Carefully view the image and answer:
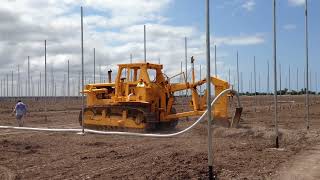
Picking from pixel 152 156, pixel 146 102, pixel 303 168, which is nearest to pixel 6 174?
pixel 152 156

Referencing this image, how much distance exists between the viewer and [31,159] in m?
13.2

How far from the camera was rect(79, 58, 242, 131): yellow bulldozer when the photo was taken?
67.0ft

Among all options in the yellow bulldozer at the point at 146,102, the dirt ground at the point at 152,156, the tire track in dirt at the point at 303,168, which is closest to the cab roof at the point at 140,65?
the yellow bulldozer at the point at 146,102

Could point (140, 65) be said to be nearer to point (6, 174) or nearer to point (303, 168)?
point (6, 174)

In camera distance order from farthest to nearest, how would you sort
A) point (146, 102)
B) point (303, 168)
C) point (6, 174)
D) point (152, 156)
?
point (146, 102), point (152, 156), point (6, 174), point (303, 168)

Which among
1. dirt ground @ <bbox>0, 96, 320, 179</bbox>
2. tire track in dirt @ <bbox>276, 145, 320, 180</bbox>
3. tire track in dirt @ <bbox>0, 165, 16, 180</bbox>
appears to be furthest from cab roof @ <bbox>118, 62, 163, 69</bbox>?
tire track in dirt @ <bbox>0, 165, 16, 180</bbox>

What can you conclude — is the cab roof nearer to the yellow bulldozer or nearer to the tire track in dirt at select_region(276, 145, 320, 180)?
the yellow bulldozer

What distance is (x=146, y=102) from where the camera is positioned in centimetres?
2047

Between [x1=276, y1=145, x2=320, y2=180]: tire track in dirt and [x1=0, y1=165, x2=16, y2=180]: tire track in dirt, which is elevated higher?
[x1=276, y1=145, x2=320, y2=180]: tire track in dirt

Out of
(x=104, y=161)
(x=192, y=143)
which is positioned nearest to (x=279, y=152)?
(x=192, y=143)

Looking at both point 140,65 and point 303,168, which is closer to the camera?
point 303,168

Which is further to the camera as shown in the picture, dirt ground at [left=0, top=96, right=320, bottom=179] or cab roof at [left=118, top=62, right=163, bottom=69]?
cab roof at [left=118, top=62, right=163, bottom=69]

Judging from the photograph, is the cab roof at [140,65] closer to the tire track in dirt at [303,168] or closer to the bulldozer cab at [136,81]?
the bulldozer cab at [136,81]

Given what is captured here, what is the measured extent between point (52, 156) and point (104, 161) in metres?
1.98
